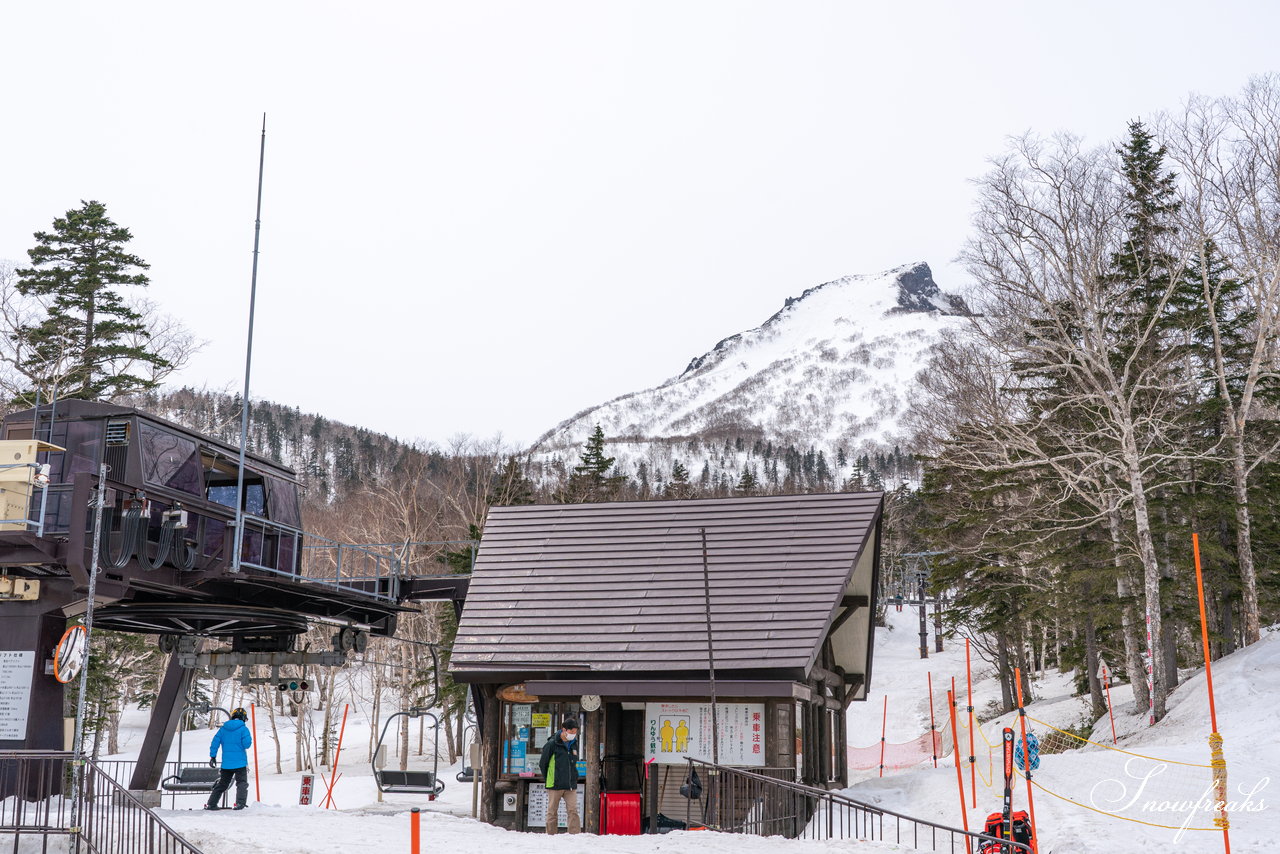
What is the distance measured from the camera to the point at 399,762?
47.9 metres

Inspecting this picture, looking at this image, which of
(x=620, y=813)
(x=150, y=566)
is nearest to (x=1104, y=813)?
(x=620, y=813)

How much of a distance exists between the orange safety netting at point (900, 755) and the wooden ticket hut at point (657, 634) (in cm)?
1335

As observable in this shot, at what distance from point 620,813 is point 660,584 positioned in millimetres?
4368

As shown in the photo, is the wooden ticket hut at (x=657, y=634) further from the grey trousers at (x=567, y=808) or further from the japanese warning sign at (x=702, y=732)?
the grey trousers at (x=567, y=808)

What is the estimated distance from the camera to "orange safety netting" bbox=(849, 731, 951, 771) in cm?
3562

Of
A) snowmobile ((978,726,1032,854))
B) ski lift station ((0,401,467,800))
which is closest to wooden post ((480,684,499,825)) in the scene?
ski lift station ((0,401,467,800))

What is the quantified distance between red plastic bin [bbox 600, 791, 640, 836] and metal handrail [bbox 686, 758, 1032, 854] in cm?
125

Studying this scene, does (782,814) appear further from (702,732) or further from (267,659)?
(267,659)

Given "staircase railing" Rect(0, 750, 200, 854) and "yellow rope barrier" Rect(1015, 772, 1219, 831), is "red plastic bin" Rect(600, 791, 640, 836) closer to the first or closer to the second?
"yellow rope barrier" Rect(1015, 772, 1219, 831)

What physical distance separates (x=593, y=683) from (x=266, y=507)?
27.9ft

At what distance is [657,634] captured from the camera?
19.4 m

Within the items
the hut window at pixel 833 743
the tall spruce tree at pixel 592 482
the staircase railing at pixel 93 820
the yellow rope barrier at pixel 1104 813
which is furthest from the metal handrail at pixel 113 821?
the tall spruce tree at pixel 592 482

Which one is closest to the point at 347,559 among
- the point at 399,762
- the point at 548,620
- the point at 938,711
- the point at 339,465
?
the point at 399,762

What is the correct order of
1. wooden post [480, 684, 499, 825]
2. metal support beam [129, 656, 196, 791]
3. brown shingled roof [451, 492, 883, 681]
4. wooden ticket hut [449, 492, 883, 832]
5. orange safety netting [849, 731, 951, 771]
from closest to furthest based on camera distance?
wooden ticket hut [449, 492, 883, 832], brown shingled roof [451, 492, 883, 681], wooden post [480, 684, 499, 825], metal support beam [129, 656, 196, 791], orange safety netting [849, 731, 951, 771]
